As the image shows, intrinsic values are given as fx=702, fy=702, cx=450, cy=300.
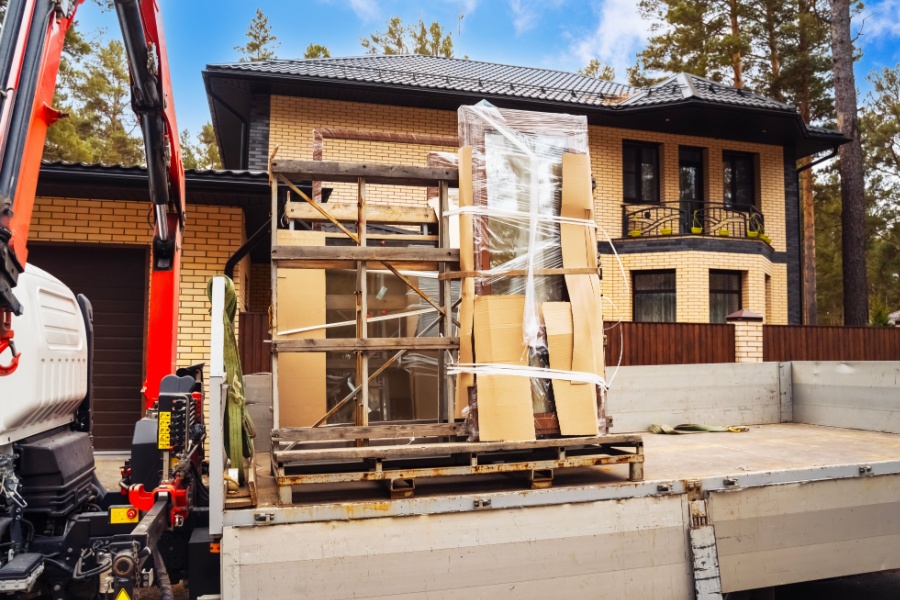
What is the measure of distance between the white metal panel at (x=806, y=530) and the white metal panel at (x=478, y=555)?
1.26 ft

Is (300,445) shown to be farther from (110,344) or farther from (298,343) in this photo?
(110,344)

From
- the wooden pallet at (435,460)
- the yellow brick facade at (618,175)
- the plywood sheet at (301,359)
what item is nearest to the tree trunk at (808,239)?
the yellow brick facade at (618,175)

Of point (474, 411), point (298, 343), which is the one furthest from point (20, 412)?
point (474, 411)

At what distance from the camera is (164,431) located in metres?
4.04

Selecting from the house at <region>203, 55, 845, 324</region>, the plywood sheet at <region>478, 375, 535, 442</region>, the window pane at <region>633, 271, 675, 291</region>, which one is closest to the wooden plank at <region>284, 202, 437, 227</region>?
the plywood sheet at <region>478, 375, 535, 442</region>

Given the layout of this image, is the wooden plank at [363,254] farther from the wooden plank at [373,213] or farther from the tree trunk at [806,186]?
the tree trunk at [806,186]

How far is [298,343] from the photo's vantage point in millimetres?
3971

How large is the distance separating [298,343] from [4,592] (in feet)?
5.89

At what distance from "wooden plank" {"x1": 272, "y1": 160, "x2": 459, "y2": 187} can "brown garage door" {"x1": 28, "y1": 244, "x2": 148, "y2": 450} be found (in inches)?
225

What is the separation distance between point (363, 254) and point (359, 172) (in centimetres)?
52

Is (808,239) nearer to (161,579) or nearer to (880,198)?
(880,198)

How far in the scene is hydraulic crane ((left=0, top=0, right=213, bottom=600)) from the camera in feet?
9.93

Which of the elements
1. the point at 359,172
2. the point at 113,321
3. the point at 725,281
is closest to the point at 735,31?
the point at 725,281

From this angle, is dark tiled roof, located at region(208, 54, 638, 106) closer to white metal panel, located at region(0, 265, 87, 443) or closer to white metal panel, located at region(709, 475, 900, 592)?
white metal panel, located at region(0, 265, 87, 443)
